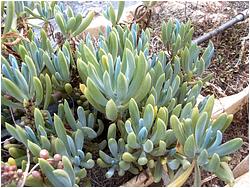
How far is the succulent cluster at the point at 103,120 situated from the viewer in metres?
0.71

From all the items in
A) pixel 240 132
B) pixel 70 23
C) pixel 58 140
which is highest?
pixel 70 23

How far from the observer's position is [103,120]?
0.87 meters

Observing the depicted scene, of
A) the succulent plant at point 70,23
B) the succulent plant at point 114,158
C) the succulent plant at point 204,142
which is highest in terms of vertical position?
the succulent plant at point 70,23

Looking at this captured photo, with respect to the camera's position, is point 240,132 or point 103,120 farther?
point 240,132

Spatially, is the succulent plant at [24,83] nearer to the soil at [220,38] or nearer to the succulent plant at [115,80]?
the succulent plant at [115,80]

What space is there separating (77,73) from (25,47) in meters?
0.11

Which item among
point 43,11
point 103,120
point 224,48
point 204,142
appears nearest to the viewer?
point 204,142

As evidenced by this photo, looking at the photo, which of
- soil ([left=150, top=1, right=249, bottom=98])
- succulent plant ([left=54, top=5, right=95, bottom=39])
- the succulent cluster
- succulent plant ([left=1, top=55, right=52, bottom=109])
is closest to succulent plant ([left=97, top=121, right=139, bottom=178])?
the succulent cluster

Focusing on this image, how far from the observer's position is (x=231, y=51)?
1276 millimetres

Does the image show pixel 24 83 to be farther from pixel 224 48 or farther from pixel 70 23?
pixel 224 48

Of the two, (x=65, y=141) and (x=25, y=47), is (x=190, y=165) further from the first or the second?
(x=25, y=47)

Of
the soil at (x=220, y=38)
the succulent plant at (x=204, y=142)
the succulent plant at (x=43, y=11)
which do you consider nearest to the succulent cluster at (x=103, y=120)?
the succulent plant at (x=204, y=142)

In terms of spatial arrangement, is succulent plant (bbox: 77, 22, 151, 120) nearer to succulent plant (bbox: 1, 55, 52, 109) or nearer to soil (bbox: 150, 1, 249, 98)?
succulent plant (bbox: 1, 55, 52, 109)

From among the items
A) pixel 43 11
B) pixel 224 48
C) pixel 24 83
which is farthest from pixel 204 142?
pixel 224 48
